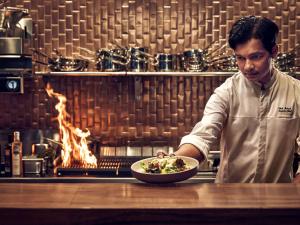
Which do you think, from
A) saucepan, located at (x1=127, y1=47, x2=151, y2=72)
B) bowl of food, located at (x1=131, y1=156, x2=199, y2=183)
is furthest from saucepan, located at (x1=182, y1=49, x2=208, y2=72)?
bowl of food, located at (x1=131, y1=156, x2=199, y2=183)

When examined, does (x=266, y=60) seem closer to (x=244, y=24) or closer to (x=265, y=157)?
(x=244, y=24)

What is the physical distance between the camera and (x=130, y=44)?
4.07 m

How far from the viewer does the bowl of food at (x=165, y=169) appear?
1.84 metres

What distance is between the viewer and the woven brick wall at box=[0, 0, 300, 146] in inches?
160

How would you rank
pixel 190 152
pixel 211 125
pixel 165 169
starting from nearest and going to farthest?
pixel 165 169 < pixel 190 152 < pixel 211 125

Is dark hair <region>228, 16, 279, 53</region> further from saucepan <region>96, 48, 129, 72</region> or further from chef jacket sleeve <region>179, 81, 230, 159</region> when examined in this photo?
saucepan <region>96, 48, 129, 72</region>

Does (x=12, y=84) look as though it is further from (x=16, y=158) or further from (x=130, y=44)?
(x=130, y=44)

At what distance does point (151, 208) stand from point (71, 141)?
8.18 feet

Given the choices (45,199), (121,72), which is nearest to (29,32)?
(121,72)

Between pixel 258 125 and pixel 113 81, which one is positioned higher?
pixel 113 81

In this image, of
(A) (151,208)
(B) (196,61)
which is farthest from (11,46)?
(A) (151,208)

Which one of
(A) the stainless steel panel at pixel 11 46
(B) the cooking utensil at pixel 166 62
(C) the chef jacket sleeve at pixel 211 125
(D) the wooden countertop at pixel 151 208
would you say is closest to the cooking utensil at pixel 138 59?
(B) the cooking utensil at pixel 166 62

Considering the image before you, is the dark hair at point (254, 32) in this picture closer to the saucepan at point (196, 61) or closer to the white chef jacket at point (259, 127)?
the white chef jacket at point (259, 127)

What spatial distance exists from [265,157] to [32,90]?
2.31 m
